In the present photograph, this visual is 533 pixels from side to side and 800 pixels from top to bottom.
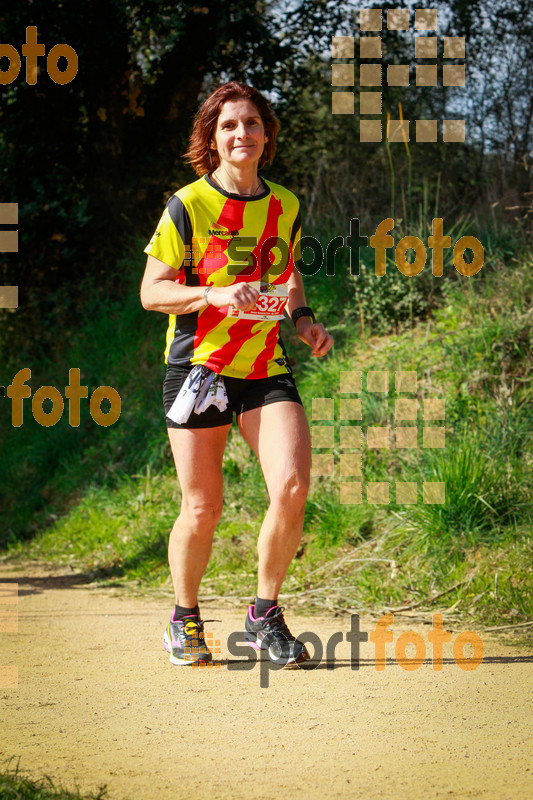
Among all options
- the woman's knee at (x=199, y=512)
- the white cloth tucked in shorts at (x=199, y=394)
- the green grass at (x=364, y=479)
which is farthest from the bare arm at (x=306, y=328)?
the green grass at (x=364, y=479)

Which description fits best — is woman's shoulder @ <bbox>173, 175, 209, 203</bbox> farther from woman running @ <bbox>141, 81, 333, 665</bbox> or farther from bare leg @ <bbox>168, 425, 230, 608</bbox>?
bare leg @ <bbox>168, 425, 230, 608</bbox>

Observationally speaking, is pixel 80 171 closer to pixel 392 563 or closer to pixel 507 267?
pixel 507 267

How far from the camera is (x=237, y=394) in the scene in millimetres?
3998

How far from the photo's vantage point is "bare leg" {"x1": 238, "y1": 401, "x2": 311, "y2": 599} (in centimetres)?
379

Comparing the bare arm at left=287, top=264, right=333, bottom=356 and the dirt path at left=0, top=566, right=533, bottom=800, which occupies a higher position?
the bare arm at left=287, top=264, right=333, bottom=356

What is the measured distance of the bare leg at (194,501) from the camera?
392cm

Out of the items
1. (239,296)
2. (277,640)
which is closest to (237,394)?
(239,296)

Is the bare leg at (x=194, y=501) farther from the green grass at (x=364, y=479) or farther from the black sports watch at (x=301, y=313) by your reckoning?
the green grass at (x=364, y=479)

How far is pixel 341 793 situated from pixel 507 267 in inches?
214

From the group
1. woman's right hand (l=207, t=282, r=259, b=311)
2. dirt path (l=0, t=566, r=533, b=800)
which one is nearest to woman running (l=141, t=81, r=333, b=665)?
woman's right hand (l=207, t=282, r=259, b=311)

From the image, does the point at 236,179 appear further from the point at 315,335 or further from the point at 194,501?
the point at 194,501

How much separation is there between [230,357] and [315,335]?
1.24 feet

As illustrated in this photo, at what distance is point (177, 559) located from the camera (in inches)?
158

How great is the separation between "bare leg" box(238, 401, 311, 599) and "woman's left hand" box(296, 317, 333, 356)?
264 millimetres
